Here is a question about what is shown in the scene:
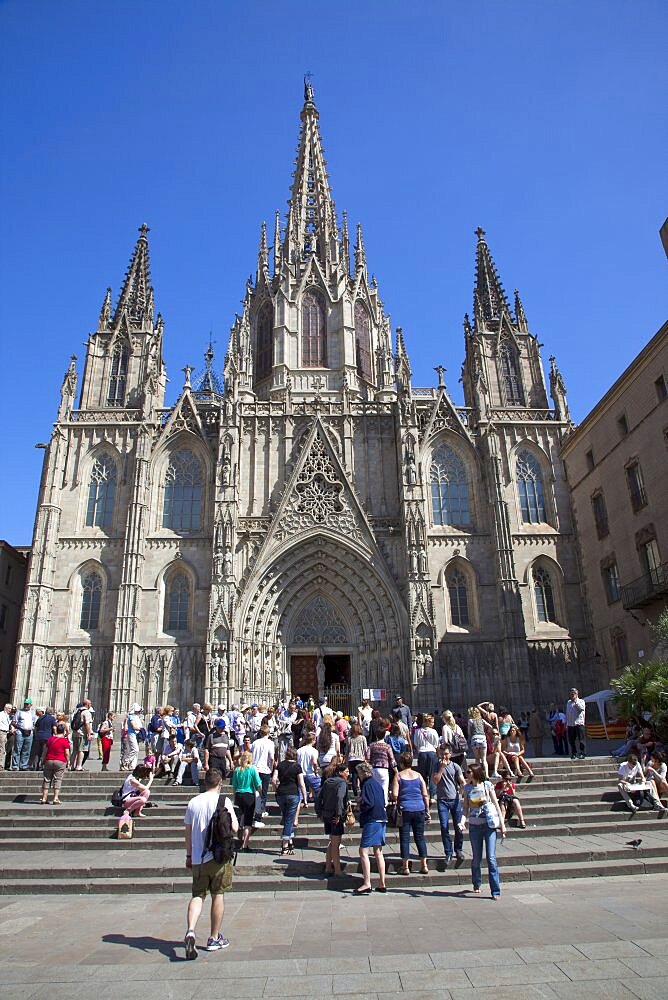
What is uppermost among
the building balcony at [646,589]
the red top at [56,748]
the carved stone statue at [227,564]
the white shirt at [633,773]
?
the carved stone statue at [227,564]

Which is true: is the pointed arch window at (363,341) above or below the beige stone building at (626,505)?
above

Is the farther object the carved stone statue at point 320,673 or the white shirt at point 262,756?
the carved stone statue at point 320,673

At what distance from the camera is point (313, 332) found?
1554 inches

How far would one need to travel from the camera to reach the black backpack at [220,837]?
6781 millimetres

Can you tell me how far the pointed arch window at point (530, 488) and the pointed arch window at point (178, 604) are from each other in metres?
16.9

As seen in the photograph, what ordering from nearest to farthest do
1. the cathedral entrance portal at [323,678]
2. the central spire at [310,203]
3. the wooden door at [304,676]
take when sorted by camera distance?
the cathedral entrance portal at [323,678] < the wooden door at [304,676] < the central spire at [310,203]

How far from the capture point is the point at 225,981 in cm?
602

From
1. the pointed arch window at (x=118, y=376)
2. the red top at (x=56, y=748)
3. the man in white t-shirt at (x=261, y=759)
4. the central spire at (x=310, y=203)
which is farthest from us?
the central spire at (x=310, y=203)

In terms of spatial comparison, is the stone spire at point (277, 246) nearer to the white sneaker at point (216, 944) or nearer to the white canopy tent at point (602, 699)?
the white canopy tent at point (602, 699)

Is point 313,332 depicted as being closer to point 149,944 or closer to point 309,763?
point 309,763

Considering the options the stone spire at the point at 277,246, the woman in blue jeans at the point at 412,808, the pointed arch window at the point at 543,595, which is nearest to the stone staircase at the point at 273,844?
the woman in blue jeans at the point at 412,808

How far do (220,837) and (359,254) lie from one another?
40801 mm

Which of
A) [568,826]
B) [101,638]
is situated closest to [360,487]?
[101,638]

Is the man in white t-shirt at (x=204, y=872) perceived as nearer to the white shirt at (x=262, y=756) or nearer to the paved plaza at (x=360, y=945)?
the paved plaza at (x=360, y=945)
